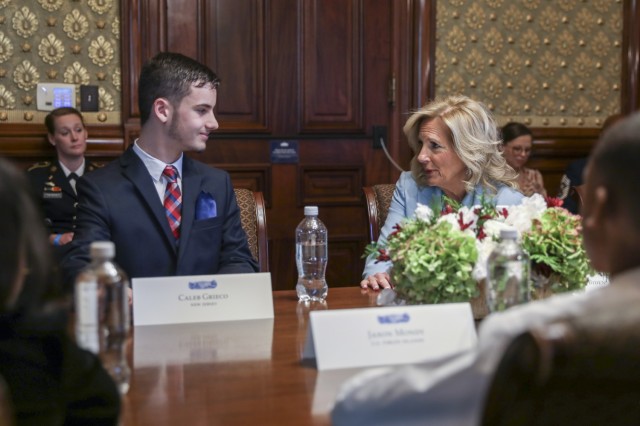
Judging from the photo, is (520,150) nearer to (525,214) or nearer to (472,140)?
(472,140)

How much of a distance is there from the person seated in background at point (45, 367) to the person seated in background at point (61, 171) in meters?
3.82

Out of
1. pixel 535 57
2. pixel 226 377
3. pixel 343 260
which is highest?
pixel 535 57

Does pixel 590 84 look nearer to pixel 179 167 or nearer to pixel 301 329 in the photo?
pixel 179 167

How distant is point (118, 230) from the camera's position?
10.0ft

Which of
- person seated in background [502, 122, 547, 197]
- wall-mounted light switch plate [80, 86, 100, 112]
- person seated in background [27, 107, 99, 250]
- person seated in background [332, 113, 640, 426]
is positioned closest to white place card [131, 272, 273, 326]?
person seated in background [332, 113, 640, 426]

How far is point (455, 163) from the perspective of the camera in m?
3.60

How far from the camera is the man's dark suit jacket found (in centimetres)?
305

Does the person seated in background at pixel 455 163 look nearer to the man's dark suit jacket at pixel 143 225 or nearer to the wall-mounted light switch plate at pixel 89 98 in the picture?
the man's dark suit jacket at pixel 143 225

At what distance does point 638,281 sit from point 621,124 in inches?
8.4

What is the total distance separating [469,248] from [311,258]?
1.10 meters

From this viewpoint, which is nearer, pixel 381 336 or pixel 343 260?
pixel 381 336

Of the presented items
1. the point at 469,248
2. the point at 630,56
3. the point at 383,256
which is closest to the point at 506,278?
the point at 469,248

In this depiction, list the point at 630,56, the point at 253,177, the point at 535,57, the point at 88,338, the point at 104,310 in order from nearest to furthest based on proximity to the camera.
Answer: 1. the point at 88,338
2. the point at 104,310
3. the point at 253,177
4. the point at 535,57
5. the point at 630,56

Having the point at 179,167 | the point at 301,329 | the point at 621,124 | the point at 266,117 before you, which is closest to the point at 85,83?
the point at 266,117
